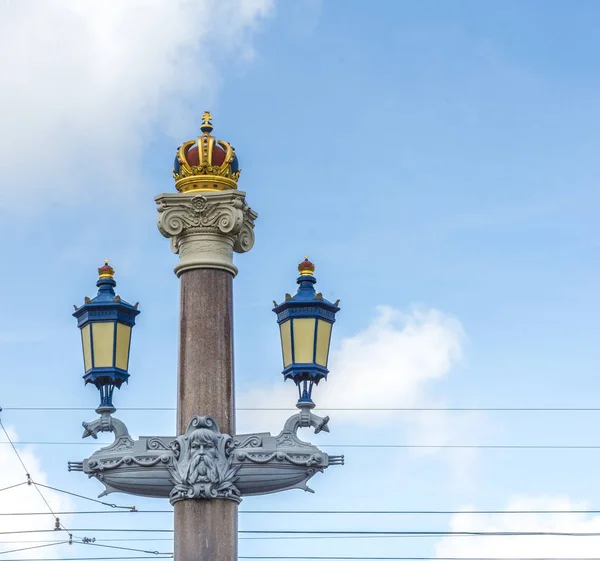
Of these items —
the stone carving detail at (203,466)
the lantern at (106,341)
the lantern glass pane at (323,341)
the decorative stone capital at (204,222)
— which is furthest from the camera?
the decorative stone capital at (204,222)

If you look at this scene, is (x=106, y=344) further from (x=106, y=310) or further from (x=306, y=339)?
(x=306, y=339)

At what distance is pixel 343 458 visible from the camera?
44.6ft

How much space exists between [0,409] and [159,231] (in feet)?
52.3

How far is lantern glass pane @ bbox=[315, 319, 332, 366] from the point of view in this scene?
1384 cm

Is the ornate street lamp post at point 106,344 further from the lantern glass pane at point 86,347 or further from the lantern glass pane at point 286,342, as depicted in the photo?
the lantern glass pane at point 286,342

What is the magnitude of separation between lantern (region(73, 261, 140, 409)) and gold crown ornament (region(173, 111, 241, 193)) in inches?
55.1

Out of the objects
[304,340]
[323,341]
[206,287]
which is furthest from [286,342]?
[206,287]

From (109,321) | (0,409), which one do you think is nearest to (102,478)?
(109,321)

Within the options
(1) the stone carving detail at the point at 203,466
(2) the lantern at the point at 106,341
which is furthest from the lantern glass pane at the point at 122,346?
(1) the stone carving detail at the point at 203,466

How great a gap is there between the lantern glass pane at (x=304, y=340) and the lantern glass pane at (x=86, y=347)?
1.92 metres

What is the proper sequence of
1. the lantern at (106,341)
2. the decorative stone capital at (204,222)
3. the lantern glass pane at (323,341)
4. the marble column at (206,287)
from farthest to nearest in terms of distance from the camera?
the decorative stone capital at (204,222), the marble column at (206,287), the lantern at (106,341), the lantern glass pane at (323,341)

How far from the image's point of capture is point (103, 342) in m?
14.2

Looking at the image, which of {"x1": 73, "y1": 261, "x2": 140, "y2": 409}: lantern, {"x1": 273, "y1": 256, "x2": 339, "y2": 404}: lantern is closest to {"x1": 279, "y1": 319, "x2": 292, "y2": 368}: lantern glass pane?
{"x1": 273, "y1": 256, "x2": 339, "y2": 404}: lantern

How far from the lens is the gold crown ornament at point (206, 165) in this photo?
48.9 feet
